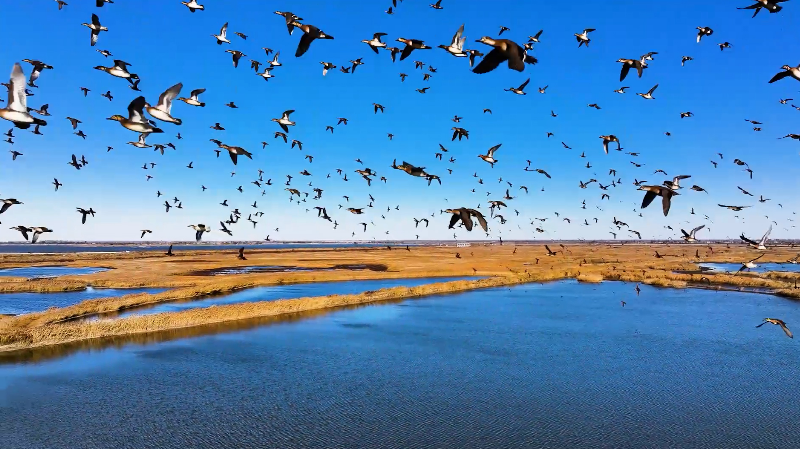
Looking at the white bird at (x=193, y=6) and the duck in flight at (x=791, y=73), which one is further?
the white bird at (x=193, y=6)

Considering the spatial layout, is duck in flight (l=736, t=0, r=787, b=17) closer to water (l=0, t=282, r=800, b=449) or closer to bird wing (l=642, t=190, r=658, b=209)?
bird wing (l=642, t=190, r=658, b=209)

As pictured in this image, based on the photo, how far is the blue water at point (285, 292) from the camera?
46.4 meters

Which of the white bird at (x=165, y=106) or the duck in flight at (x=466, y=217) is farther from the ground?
the white bird at (x=165, y=106)

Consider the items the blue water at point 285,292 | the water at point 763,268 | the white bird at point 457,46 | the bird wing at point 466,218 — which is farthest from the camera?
the water at point 763,268

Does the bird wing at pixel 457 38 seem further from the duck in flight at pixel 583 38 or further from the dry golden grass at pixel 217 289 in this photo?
the dry golden grass at pixel 217 289

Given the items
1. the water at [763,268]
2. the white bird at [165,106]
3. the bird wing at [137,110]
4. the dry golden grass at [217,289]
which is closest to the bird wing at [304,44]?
the white bird at [165,106]

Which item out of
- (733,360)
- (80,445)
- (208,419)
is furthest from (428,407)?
(733,360)

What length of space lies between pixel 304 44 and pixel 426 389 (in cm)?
1824

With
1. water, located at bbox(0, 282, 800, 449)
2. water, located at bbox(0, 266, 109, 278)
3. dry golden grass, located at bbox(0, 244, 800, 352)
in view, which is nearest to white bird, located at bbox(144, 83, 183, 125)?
water, located at bbox(0, 282, 800, 449)

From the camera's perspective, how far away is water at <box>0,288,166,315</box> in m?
44.1

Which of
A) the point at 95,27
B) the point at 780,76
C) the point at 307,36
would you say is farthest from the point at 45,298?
the point at 780,76

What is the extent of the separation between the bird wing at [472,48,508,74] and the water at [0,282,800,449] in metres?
14.8

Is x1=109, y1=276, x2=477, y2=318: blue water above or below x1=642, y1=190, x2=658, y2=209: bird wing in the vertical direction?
below

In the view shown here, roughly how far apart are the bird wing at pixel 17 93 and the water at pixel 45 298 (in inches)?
1659
